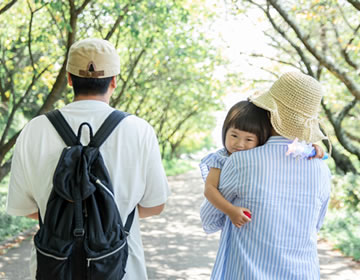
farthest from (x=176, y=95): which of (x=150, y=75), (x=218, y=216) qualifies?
(x=218, y=216)

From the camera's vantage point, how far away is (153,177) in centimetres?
236

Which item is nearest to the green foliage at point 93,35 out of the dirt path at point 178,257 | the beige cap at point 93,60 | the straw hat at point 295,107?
the dirt path at point 178,257

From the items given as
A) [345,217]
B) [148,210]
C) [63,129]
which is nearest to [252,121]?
[148,210]

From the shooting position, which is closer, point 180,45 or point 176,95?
point 180,45

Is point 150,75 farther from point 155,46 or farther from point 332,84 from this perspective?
point 332,84

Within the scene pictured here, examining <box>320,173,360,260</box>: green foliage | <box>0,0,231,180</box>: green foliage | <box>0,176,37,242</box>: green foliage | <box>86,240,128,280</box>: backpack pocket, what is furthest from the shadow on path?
<box>86,240,128,280</box>: backpack pocket

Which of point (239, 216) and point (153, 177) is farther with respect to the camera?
point (153, 177)

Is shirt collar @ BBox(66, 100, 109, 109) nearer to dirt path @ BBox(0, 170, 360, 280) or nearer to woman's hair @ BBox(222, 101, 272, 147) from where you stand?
woman's hair @ BBox(222, 101, 272, 147)

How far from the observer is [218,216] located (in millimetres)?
2533

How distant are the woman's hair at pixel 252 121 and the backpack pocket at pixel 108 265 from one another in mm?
884

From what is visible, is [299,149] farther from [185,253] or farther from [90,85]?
[185,253]

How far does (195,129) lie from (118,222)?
4597cm

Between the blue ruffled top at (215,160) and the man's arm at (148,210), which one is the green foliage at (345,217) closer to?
the blue ruffled top at (215,160)

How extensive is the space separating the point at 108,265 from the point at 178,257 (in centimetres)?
501
